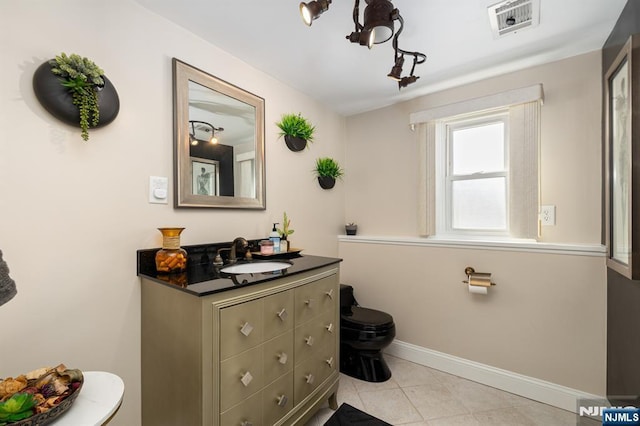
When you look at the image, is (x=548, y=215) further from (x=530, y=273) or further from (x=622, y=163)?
(x=622, y=163)

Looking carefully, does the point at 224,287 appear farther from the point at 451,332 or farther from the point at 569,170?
the point at 569,170

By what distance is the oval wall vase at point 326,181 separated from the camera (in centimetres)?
248

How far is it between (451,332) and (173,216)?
2.18 metres

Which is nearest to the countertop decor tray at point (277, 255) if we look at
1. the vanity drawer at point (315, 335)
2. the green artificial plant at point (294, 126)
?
the vanity drawer at point (315, 335)

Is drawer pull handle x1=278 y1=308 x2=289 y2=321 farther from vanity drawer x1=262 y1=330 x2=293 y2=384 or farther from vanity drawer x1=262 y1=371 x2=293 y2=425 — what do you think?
vanity drawer x1=262 y1=371 x2=293 y2=425

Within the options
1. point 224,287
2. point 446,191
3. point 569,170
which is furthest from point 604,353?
point 224,287

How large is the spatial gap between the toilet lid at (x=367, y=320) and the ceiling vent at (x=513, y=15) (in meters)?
2.00

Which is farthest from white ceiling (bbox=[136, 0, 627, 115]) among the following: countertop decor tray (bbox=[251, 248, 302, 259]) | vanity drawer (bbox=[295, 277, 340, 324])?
vanity drawer (bbox=[295, 277, 340, 324])

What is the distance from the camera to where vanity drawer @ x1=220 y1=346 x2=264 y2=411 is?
1073 millimetres

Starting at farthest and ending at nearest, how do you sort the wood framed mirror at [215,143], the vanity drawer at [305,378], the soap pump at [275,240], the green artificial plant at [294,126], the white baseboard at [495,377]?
the green artificial plant at [294,126]
the soap pump at [275,240]
the white baseboard at [495,377]
the wood framed mirror at [215,143]
the vanity drawer at [305,378]

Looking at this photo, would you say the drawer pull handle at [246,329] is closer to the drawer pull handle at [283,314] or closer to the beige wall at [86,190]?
the drawer pull handle at [283,314]

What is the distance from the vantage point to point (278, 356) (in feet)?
4.25

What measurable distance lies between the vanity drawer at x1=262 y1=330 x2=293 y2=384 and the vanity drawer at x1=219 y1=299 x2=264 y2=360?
8 centimetres

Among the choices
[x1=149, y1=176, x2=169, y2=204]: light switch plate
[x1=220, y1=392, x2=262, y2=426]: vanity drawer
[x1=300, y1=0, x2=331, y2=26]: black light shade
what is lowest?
[x1=220, y1=392, x2=262, y2=426]: vanity drawer
